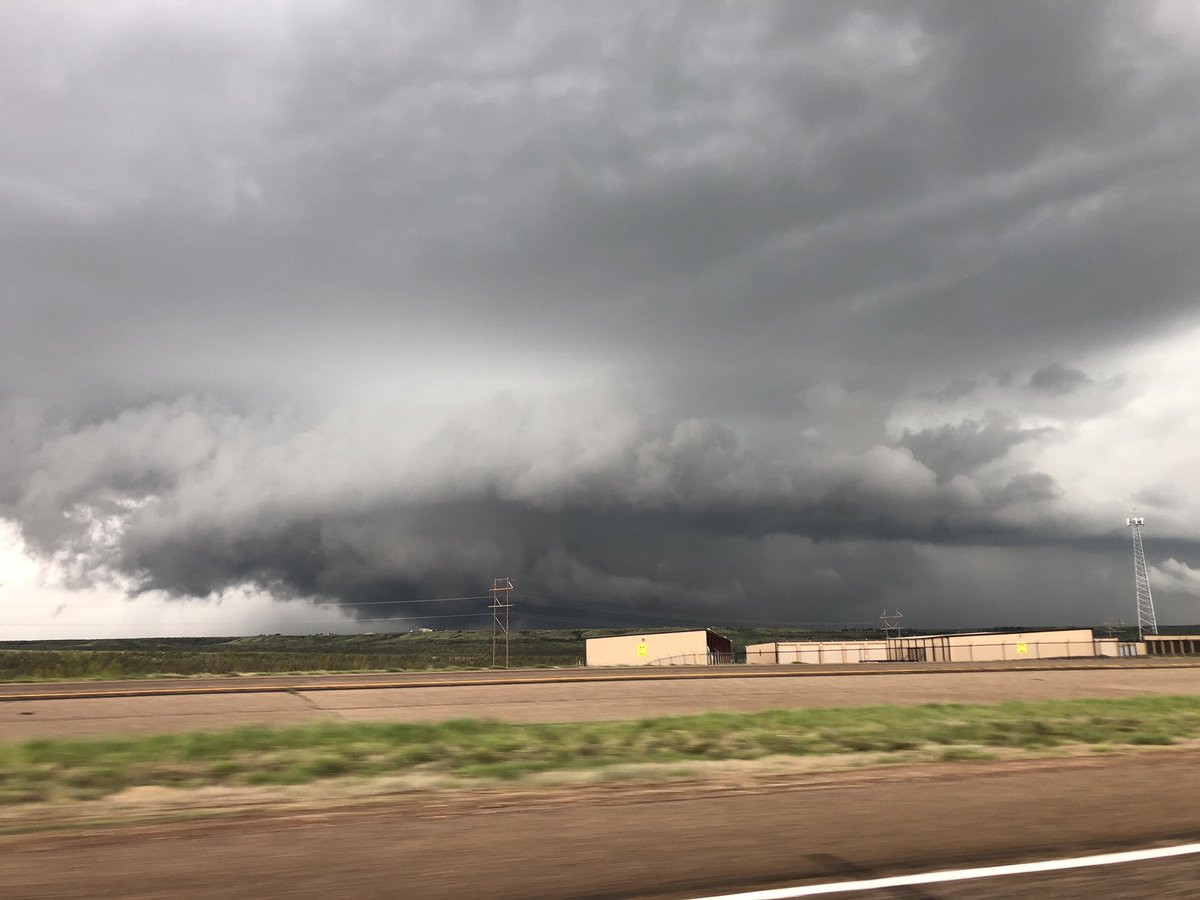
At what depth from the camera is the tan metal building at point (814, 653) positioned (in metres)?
110

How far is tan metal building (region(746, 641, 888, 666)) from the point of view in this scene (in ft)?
362

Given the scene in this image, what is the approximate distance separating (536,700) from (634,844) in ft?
62.3

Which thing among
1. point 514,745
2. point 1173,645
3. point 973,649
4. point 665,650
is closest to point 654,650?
point 665,650

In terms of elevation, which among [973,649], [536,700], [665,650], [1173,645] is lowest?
[1173,645]

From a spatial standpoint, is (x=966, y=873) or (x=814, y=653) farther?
(x=814, y=653)

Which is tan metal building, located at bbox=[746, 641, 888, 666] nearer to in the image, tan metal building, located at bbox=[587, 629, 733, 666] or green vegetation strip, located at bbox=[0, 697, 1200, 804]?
tan metal building, located at bbox=[587, 629, 733, 666]

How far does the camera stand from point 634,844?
7715mm

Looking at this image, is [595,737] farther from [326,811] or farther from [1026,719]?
[1026,719]

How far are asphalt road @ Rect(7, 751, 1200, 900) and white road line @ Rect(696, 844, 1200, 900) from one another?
16 centimetres

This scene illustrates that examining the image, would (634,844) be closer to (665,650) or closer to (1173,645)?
(665,650)

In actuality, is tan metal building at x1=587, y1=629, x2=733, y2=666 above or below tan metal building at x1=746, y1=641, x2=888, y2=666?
above

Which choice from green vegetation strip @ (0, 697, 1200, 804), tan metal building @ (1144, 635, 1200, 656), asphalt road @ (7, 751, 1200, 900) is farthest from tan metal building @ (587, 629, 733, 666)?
asphalt road @ (7, 751, 1200, 900)

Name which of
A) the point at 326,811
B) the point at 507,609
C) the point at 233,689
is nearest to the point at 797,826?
the point at 326,811

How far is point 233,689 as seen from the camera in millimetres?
30469
